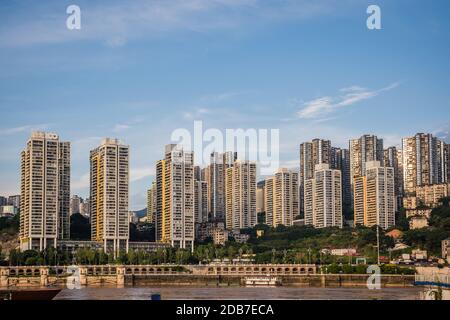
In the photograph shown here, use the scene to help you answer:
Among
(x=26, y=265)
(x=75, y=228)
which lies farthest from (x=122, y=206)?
(x=26, y=265)

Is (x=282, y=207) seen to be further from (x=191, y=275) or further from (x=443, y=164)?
(x=191, y=275)

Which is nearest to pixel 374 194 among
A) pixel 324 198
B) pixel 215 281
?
pixel 324 198

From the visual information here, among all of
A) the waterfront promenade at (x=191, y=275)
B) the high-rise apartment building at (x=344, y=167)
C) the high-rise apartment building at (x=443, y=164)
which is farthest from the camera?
the waterfront promenade at (x=191, y=275)

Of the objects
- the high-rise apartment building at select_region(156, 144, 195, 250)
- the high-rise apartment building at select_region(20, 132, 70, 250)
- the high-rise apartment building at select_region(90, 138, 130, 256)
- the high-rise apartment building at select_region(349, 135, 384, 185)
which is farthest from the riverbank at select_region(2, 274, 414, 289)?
the high-rise apartment building at select_region(349, 135, 384, 185)

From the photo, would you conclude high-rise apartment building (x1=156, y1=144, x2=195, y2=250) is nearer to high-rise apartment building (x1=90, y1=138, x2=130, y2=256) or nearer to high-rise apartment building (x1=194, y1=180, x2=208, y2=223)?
high-rise apartment building (x1=194, y1=180, x2=208, y2=223)

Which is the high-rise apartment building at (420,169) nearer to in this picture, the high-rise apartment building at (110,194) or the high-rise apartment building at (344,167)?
the high-rise apartment building at (344,167)

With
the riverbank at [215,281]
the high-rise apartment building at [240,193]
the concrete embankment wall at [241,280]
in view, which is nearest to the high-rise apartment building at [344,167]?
the high-rise apartment building at [240,193]
